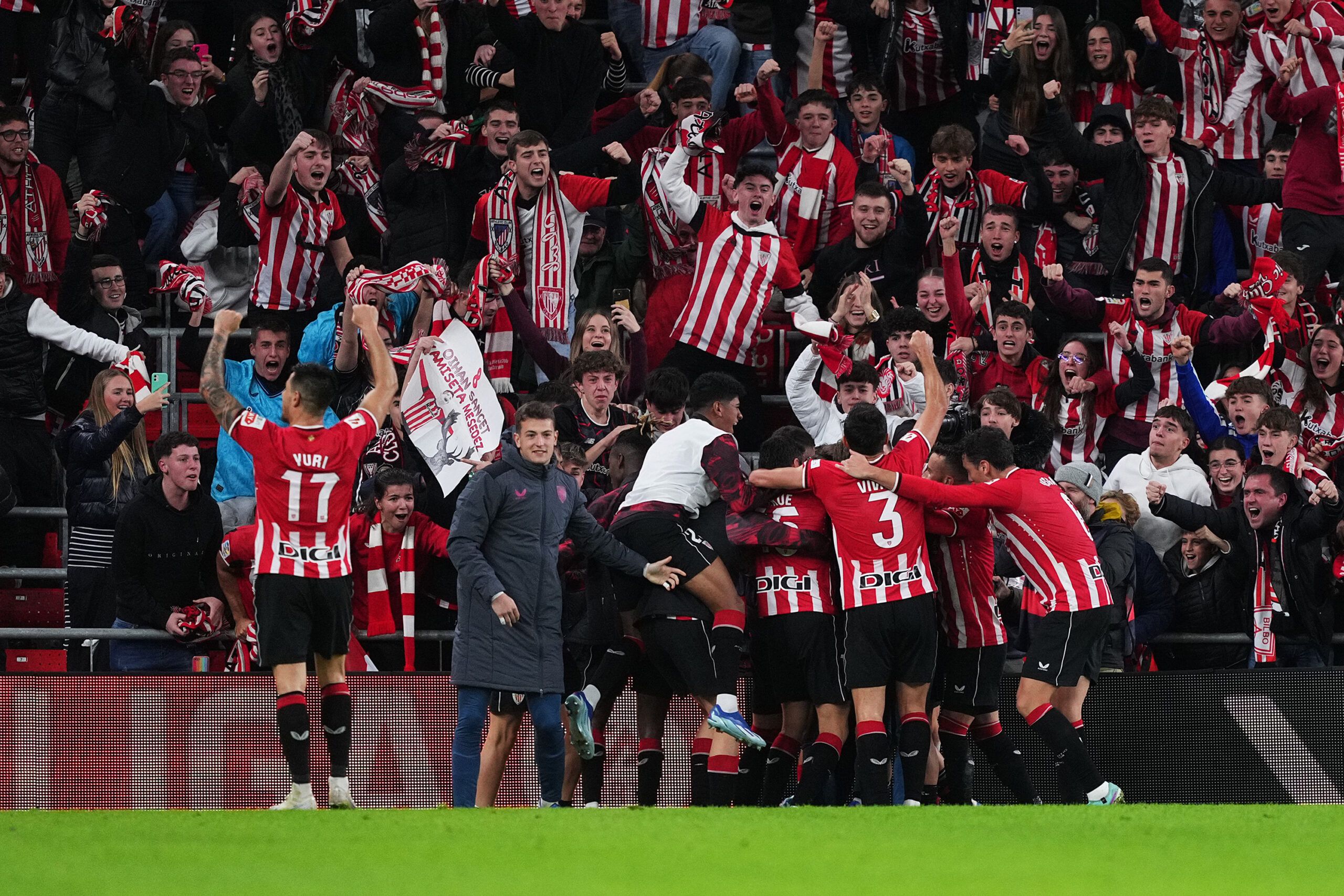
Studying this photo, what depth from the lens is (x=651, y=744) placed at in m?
8.57

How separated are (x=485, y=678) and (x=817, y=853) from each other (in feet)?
8.24

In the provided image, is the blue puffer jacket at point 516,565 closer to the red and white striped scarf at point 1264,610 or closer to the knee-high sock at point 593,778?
the knee-high sock at point 593,778

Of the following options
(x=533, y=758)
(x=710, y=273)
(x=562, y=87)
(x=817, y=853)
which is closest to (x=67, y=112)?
(x=562, y=87)

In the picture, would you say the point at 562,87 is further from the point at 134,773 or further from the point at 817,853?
the point at 817,853

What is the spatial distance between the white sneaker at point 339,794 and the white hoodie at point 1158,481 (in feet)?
15.2

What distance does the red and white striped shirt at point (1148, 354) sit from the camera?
433 inches

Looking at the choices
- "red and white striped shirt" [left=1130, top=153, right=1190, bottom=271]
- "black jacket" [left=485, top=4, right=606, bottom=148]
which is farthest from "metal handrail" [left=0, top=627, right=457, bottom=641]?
"red and white striped shirt" [left=1130, top=153, right=1190, bottom=271]

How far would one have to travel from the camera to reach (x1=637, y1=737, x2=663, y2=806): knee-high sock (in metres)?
8.54

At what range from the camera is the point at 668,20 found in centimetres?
1355

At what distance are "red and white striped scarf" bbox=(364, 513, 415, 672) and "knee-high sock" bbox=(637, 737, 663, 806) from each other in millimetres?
1408

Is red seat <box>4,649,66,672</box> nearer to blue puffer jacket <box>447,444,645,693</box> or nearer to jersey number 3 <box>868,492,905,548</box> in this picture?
blue puffer jacket <box>447,444,645,693</box>

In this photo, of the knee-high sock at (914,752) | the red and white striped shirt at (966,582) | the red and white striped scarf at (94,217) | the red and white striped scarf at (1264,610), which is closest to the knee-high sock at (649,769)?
the knee-high sock at (914,752)

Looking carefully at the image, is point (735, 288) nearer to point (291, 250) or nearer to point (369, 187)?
point (291, 250)

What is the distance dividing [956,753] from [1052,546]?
1.12 meters
